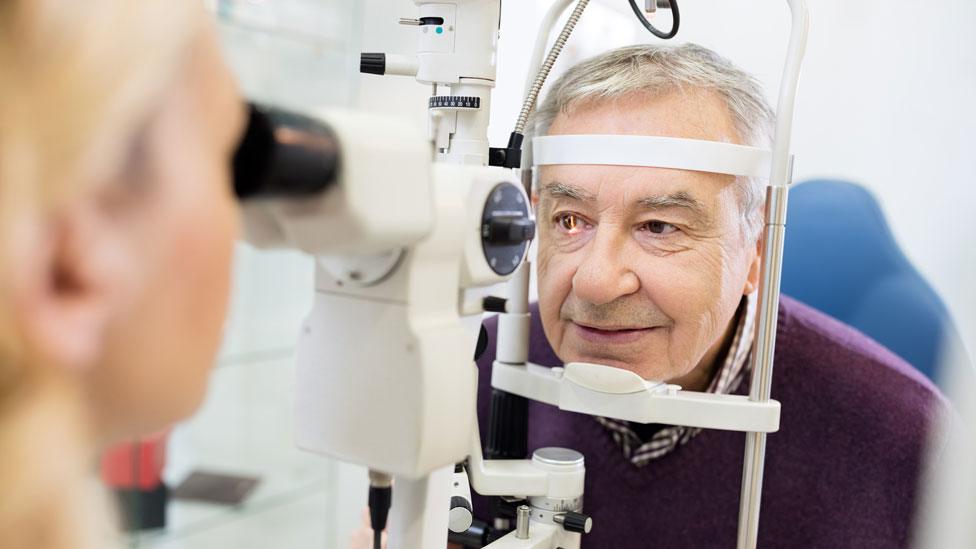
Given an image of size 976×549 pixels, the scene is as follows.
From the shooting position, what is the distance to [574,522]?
961 mm

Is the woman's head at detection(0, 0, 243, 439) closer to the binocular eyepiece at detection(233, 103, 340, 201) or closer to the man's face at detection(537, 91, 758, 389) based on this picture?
the binocular eyepiece at detection(233, 103, 340, 201)

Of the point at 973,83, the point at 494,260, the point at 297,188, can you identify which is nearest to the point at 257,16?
the point at 494,260

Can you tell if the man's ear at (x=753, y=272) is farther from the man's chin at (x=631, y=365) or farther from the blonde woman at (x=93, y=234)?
the blonde woman at (x=93, y=234)

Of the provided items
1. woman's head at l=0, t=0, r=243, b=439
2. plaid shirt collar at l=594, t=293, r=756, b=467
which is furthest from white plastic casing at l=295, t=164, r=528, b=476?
plaid shirt collar at l=594, t=293, r=756, b=467

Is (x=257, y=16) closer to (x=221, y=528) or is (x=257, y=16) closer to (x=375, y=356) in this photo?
(x=221, y=528)

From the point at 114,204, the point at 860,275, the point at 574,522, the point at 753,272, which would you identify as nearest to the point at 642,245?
the point at 753,272

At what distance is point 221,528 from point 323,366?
5.18ft

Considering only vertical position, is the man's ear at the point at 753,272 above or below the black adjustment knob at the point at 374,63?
below

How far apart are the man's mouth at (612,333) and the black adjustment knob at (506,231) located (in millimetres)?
445

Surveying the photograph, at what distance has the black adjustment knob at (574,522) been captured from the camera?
960 mm

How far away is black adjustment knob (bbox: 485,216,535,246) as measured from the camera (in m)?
0.72

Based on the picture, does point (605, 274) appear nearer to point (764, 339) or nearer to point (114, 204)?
point (764, 339)

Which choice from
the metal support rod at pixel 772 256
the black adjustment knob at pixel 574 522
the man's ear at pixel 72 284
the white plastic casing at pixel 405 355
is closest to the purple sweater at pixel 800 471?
the metal support rod at pixel 772 256

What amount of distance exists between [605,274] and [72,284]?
0.86 m
